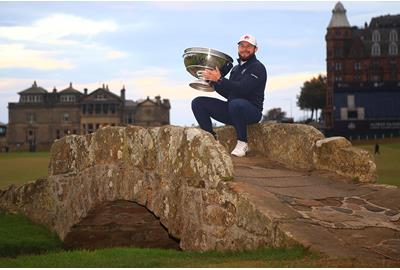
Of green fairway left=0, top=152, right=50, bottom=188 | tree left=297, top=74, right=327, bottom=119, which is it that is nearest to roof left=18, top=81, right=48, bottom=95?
tree left=297, top=74, right=327, bottom=119

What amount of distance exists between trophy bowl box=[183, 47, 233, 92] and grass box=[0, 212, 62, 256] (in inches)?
189

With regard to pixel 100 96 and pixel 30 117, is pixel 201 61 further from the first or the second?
pixel 30 117

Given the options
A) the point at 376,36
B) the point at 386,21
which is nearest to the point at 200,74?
the point at 376,36

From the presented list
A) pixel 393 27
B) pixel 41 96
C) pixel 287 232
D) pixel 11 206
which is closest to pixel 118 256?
pixel 287 232

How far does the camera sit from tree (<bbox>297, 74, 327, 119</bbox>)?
405 feet

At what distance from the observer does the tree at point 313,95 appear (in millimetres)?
123375

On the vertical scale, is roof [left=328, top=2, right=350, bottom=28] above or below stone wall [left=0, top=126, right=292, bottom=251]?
above

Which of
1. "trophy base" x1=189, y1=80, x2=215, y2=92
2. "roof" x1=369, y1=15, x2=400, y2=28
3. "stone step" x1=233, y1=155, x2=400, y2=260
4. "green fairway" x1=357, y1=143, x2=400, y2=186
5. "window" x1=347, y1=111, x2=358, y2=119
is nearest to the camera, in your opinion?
"stone step" x1=233, y1=155, x2=400, y2=260

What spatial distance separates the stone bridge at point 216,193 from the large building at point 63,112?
372 feet

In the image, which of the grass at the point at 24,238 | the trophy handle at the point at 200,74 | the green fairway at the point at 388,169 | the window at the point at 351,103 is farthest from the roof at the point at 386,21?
the trophy handle at the point at 200,74

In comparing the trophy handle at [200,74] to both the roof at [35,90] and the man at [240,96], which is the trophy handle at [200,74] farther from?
the roof at [35,90]

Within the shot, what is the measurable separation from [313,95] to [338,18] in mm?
13743

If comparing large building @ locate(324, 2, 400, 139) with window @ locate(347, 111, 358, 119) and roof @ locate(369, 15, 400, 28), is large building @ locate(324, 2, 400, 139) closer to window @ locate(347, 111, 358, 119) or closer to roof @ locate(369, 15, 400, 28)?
roof @ locate(369, 15, 400, 28)

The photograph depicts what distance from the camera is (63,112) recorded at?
438 ft
